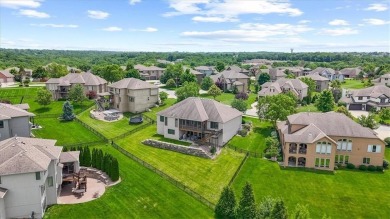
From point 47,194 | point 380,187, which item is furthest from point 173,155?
point 380,187

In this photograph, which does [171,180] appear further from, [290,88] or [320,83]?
[320,83]

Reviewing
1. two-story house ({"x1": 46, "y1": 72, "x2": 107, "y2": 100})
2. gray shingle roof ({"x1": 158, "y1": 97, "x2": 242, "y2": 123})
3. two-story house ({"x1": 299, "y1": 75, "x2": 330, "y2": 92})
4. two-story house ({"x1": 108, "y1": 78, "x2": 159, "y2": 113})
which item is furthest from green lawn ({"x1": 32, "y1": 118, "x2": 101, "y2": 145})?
two-story house ({"x1": 299, "y1": 75, "x2": 330, "y2": 92})

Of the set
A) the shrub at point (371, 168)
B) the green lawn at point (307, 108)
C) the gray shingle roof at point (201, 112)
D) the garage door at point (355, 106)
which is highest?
the gray shingle roof at point (201, 112)

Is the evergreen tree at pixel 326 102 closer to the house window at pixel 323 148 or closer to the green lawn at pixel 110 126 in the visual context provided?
the house window at pixel 323 148

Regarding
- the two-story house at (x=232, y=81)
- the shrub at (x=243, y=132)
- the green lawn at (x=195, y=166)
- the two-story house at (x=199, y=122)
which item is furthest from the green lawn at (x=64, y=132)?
the two-story house at (x=232, y=81)

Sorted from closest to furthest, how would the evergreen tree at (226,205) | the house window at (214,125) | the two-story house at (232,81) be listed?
the evergreen tree at (226,205), the house window at (214,125), the two-story house at (232,81)

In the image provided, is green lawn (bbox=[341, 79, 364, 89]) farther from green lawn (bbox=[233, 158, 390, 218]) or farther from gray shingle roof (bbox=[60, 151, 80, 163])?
gray shingle roof (bbox=[60, 151, 80, 163])

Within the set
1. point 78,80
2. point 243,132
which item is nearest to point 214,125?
point 243,132
